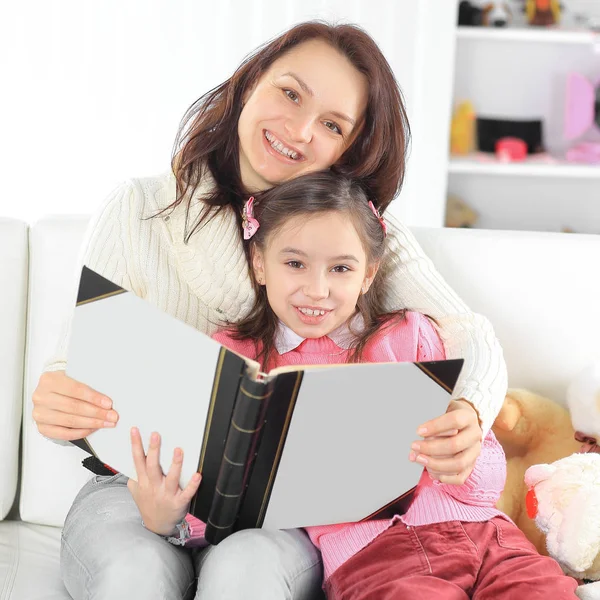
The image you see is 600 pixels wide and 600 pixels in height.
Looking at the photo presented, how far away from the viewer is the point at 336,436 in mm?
1099

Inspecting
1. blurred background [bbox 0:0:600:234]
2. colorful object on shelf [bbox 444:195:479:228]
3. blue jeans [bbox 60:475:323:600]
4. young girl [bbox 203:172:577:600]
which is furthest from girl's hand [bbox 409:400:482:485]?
colorful object on shelf [bbox 444:195:479:228]

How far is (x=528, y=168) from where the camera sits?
313cm

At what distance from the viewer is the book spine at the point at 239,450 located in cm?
100

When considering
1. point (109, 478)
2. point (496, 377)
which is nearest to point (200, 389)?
point (109, 478)

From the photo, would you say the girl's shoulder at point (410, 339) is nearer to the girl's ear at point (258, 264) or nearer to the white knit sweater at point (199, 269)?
the white knit sweater at point (199, 269)

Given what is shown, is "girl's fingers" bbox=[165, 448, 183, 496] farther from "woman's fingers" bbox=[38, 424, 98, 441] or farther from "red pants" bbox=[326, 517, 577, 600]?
"red pants" bbox=[326, 517, 577, 600]

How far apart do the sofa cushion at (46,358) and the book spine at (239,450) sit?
0.44 m

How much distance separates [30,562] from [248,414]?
1.96ft

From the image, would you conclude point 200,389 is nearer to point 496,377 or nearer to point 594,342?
point 496,377

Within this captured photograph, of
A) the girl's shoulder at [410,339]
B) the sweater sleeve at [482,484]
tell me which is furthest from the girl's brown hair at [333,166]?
the sweater sleeve at [482,484]

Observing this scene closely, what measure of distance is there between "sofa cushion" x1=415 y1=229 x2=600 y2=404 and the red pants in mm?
406

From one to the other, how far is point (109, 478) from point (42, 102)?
2.10 m

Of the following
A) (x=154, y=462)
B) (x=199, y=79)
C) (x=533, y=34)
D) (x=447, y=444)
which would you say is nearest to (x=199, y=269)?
(x=154, y=462)

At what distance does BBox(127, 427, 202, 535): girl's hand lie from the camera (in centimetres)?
112
